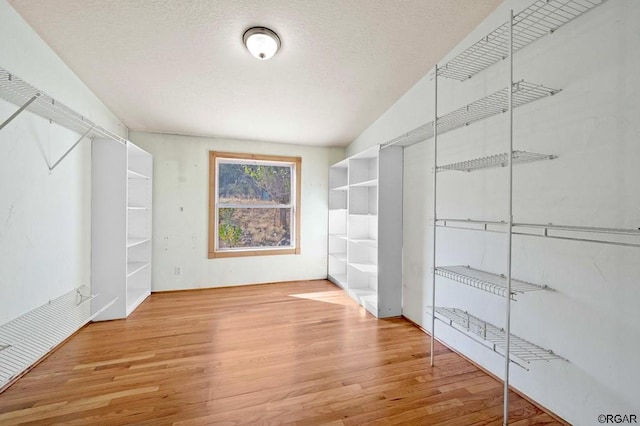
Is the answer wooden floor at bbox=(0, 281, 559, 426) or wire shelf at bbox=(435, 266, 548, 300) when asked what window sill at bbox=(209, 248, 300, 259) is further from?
wire shelf at bbox=(435, 266, 548, 300)

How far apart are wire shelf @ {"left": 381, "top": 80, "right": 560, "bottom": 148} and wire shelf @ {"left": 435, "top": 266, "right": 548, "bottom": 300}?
41.9 inches

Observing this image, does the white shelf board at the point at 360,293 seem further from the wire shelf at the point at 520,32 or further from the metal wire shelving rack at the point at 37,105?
the metal wire shelving rack at the point at 37,105

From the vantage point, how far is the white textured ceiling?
1.71 m

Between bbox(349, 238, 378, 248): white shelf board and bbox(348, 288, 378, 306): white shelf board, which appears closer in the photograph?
bbox(349, 238, 378, 248): white shelf board

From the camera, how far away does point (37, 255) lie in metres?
1.92

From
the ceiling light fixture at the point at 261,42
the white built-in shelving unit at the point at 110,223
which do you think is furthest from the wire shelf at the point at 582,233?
the white built-in shelving unit at the point at 110,223

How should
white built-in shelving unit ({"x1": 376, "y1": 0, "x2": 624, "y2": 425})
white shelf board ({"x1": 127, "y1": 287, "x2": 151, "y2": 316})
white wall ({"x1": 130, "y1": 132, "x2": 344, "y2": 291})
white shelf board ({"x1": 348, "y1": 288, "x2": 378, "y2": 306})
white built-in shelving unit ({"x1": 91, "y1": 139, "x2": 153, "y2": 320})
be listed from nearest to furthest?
1. white built-in shelving unit ({"x1": 376, "y1": 0, "x2": 624, "y2": 425})
2. white built-in shelving unit ({"x1": 91, "y1": 139, "x2": 153, "y2": 320})
3. white shelf board ({"x1": 127, "y1": 287, "x2": 151, "y2": 316})
4. white shelf board ({"x1": 348, "y1": 288, "x2": 378, "y2": 306})
5. white wall ({"x1": 130, "y1": 132, "x2": 344, "y2": 291})

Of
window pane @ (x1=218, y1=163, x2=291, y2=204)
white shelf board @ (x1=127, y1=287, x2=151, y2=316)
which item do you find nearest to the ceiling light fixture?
window pane @ (x1=218, y1=163, x2=291, y2=204)

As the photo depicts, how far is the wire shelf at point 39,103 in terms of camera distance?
1.45 meters

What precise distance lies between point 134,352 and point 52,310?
63cm

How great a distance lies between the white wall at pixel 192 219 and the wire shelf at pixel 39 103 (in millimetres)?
1233

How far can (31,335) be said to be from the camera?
5.18ft

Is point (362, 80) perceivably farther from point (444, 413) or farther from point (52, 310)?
point (52, 310)

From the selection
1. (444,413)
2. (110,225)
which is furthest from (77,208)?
(444,413)
